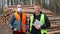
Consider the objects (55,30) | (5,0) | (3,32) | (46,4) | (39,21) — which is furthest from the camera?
(5,0)

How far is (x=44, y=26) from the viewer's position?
6.09 m

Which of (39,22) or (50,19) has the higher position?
(39,22)

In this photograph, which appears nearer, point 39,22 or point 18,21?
point 39,22

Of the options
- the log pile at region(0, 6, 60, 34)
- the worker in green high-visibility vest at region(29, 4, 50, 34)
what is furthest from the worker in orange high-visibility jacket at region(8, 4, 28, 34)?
the log pile at region(0, 6, 60, 34)

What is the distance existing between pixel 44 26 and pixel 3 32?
22.4ft

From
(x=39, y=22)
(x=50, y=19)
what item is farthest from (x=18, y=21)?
(x=50, y=19)

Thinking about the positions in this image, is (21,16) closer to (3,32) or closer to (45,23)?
(45,23)

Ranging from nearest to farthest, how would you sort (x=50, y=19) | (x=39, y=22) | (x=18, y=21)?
1. (x=39, y=22)
2. (x=18, y=21)
3. (x=50, y=19)

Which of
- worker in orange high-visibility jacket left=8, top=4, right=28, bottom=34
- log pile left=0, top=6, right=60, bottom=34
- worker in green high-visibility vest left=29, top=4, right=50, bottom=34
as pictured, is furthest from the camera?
log pile left=0, top=6, right=60, bottom=34

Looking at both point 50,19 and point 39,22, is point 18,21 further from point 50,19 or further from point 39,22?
point 50,19

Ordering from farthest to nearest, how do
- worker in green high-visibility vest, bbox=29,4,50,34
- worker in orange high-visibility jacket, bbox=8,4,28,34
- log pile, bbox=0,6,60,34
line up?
log pile, bbox=0,6,60,34, worker in orange high-visibility jacket, bbox=8,4,28,34, worker in green high-visibility vest, bbox=29,4,50,34

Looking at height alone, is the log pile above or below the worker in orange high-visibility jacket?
below

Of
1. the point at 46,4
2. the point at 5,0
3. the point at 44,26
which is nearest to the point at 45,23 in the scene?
the point at 44,26

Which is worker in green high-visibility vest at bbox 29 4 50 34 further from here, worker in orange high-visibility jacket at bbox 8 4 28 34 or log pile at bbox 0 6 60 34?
log pile at bbox 0 6 60 34
